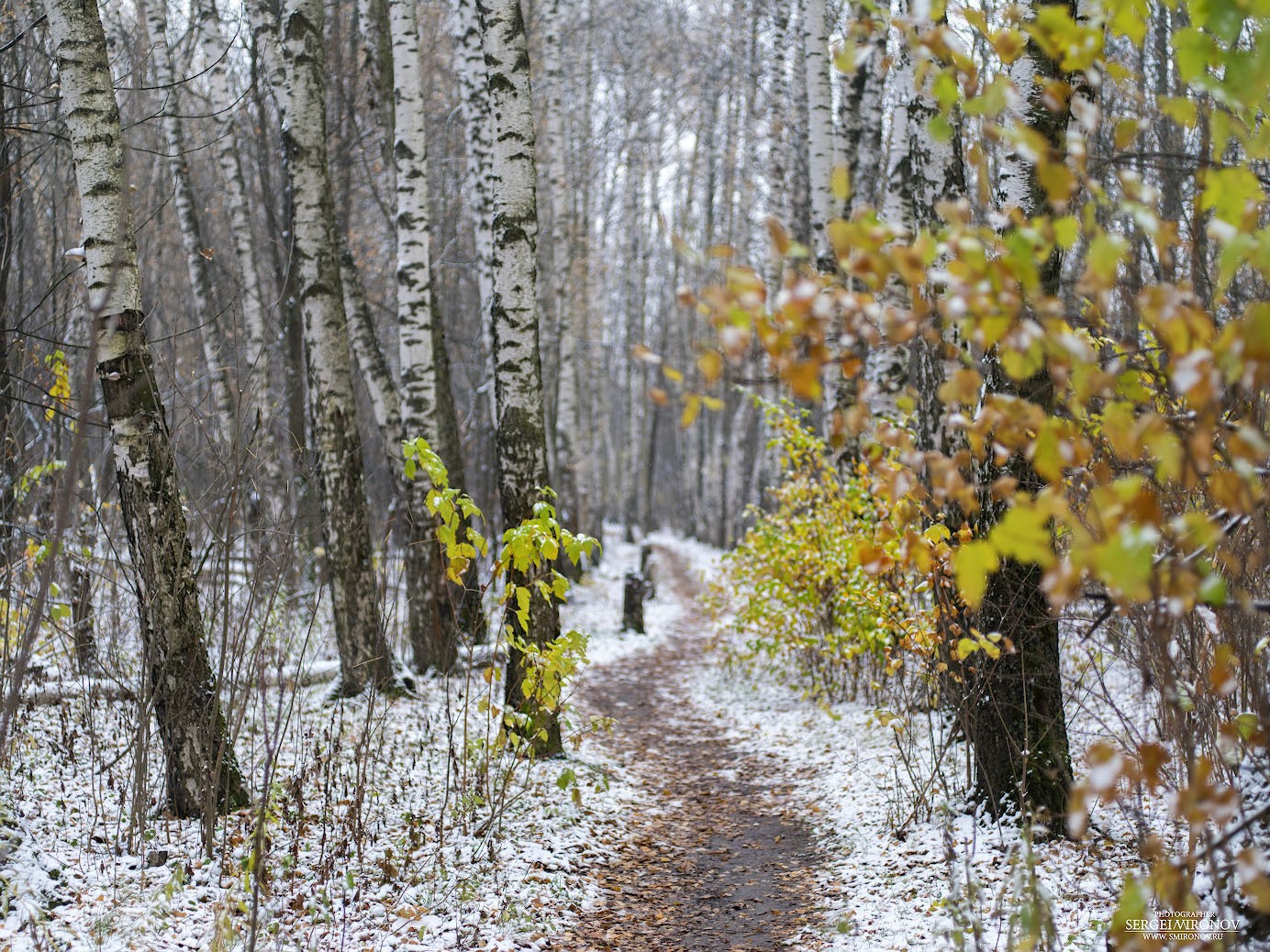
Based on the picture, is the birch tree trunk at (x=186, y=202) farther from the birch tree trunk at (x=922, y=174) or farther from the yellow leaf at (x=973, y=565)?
the yellow leaf at (x=973, y=565)

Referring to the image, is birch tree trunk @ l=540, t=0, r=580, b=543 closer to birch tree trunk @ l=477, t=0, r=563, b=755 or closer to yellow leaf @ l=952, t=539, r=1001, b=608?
birch tree trunk @ l=477, t=0, r=563, b=755

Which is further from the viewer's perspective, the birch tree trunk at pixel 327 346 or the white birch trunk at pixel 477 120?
the white birch trunk at pixel 477 120

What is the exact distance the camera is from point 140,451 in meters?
4.12

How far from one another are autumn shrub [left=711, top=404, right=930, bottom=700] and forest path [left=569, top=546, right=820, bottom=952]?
1117 mm

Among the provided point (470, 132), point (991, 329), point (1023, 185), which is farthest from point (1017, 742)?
point (470, 132)

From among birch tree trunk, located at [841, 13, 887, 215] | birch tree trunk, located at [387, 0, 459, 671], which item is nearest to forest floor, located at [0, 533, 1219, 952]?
birch tree trunk, located at [387, 0, 459, 671]

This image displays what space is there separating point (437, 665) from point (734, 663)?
3.86 m

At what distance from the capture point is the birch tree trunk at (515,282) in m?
5.71

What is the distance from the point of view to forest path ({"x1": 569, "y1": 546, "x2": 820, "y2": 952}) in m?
4.06

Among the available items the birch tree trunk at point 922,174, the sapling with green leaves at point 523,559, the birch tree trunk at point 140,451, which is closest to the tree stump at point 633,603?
the birch tree trunk at point 922,174

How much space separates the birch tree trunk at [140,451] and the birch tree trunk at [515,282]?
1940 mm

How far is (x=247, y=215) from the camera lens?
11.6 metres

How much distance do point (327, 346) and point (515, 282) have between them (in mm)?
1894

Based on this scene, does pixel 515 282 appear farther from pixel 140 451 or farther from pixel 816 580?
pixel 816 580
